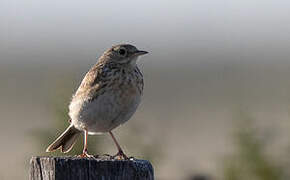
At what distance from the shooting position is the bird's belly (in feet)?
36.7

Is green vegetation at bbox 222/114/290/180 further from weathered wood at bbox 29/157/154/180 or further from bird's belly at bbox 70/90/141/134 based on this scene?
weathered wood at bbox 29/157/154/180

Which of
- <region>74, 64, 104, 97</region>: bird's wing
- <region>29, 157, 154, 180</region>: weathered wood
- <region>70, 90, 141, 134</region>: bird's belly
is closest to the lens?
<region>29, 157, 154, 180</region>: weathered wood

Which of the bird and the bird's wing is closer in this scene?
the bird

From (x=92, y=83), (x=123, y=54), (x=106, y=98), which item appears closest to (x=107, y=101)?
(x=106, y=98)

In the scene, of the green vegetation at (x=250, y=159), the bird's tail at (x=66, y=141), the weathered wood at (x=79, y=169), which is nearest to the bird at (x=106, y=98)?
the bird's tail at (x=66, y=141)

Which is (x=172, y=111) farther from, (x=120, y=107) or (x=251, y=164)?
(x=120, y=107)

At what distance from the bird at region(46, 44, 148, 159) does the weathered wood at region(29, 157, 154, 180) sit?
302 centimetres

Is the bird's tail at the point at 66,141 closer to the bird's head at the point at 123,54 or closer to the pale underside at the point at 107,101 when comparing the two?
the pale underside at the point at 107,101

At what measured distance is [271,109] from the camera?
28875 mm

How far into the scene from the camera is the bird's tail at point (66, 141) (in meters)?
11.7

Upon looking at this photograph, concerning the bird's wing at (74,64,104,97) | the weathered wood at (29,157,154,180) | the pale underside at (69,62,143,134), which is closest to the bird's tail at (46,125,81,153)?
the pale underside at (69,62,143,134)

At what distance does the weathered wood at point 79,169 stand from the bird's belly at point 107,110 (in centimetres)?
318

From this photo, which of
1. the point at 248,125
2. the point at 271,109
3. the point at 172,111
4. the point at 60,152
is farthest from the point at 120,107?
the point at 172,111

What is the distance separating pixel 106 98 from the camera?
36.7ft
